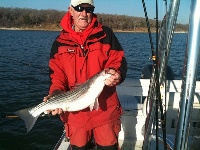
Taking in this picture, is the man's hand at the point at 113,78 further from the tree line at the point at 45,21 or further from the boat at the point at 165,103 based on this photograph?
the tree line at the point at 45,21

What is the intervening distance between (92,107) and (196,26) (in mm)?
2312

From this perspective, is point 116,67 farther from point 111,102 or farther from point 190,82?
point 190,82

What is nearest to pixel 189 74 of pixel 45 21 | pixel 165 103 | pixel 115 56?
pixel 165 103

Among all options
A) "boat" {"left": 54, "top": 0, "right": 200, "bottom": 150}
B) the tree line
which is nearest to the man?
"boat" {"left": 54, "top": 0, "right": 200, "bottom": 150}

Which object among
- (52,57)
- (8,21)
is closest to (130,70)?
(52,57)

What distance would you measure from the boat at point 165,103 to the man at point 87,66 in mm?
546

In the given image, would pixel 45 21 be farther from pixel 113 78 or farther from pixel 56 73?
pixel 113 78

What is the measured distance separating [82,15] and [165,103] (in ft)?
5.71

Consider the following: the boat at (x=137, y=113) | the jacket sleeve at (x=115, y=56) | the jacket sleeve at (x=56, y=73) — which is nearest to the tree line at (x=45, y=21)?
the boat at (x=137, y=113)

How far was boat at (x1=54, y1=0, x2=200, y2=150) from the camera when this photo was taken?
70.3 inches

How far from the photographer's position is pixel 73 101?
12.6 feet

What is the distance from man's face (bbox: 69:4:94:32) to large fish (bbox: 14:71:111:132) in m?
0.84

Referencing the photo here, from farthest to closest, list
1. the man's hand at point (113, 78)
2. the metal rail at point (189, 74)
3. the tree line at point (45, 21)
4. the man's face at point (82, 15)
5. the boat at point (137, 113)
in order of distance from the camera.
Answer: the tree line at point (45, 21) → the boat at point (137, 113) → the man's face at point (82, 15) → the man's hand at point (113, 78) → the metal rail at point (189, 74)

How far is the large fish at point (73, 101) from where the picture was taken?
3.73 m
